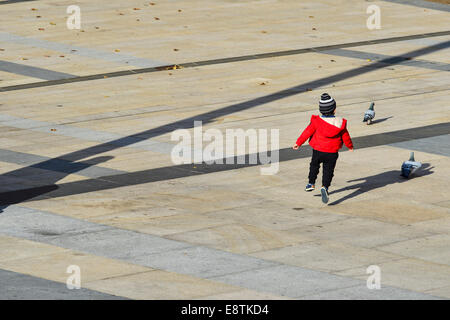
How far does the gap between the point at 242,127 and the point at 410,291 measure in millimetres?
8716

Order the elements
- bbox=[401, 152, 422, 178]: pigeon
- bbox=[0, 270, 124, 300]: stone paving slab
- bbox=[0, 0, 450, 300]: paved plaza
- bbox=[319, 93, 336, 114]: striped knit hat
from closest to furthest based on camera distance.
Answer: bbox=[0, 270, 124, 300]: stone paving slab → bbox=[0, 0, 450, 300]: paved plaza → bbox=[319, 93, 336, 114]: striped knit hat → bbox=[401, 152, 422, 178]: pigeon

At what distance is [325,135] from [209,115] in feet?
20.6

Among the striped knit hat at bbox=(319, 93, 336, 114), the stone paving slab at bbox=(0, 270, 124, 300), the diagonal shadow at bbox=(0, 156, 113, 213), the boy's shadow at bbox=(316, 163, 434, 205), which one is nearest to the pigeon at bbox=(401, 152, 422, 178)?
the boy's shadow at bbox=(316, 163, 434, 205)

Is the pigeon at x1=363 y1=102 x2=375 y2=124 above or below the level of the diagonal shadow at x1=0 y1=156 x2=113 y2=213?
above

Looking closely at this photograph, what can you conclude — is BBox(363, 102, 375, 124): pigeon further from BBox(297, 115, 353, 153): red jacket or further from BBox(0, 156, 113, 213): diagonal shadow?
BBox(0, 156, 113, 213): diagonal shadow

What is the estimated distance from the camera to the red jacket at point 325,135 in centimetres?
1432

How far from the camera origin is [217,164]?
16797 mm

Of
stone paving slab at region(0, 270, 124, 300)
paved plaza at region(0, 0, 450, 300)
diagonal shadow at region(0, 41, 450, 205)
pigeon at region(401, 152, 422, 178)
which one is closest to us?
stone paving slab at region(0, 270, 124, 300)

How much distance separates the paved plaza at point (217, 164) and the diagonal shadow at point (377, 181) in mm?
31

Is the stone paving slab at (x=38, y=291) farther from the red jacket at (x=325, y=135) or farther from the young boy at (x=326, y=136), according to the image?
the red jacket at (x=325, y=135)

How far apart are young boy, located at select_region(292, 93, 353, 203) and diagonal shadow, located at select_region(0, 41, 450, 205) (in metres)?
4.03

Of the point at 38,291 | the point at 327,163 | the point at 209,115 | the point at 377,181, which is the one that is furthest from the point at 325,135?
the point at 209,115

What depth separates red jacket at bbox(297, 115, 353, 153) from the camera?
47.0ft
